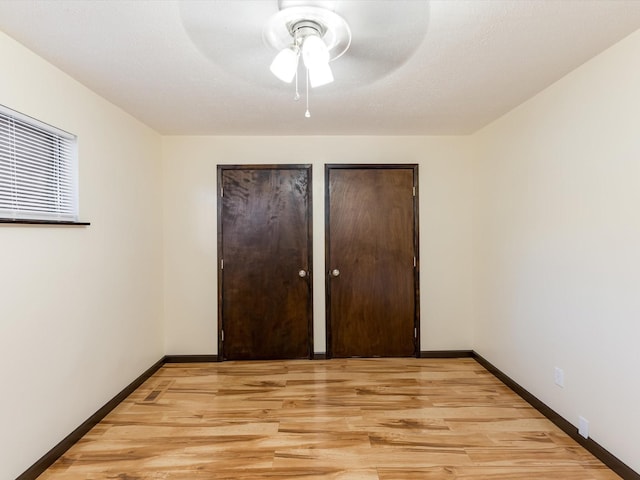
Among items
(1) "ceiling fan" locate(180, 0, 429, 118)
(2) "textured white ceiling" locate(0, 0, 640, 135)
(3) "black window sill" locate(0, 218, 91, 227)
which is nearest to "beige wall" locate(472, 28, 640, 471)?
(2) "textured white ceiling" locate(0, 0, 640, 135)

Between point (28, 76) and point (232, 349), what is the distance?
107 inches

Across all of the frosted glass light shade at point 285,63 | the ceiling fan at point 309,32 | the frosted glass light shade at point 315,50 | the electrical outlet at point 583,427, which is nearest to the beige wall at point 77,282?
the ceiling fan at point 309,32

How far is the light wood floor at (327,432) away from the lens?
6.56 feet

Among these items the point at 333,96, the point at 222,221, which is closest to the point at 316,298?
the point at 222,221

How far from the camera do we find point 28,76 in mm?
1931

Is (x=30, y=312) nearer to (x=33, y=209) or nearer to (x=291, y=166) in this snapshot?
(x=33, y=209)

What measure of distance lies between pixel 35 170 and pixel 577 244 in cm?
323

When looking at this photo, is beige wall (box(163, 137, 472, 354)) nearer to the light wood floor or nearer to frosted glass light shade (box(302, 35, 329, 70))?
the light wood floor

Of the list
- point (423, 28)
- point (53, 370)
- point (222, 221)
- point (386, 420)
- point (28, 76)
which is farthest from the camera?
point (222, 221)

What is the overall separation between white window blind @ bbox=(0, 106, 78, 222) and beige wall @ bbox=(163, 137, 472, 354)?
1340mm

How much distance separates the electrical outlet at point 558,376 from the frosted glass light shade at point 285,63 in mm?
2486

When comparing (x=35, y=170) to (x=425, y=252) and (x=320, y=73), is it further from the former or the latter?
(x=425, y=252)

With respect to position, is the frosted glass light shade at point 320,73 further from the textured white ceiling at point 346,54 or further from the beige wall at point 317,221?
the beige wall at point 317,221

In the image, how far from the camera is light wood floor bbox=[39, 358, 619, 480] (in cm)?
200
